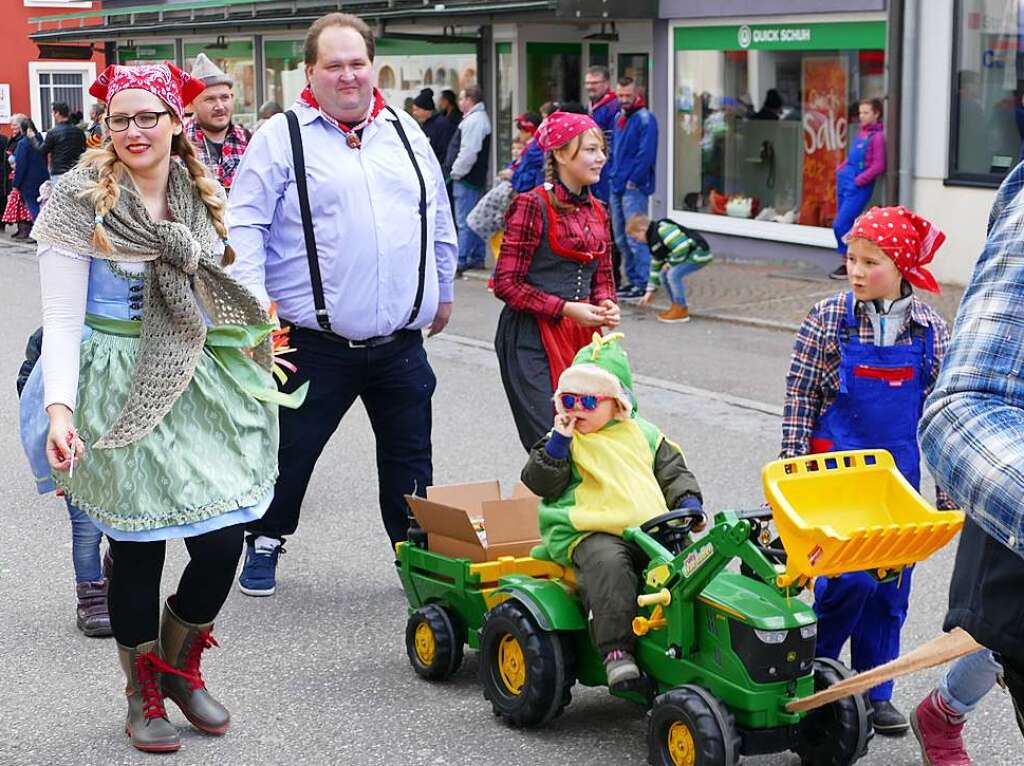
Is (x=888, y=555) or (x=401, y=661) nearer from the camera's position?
(x=888, y=555)

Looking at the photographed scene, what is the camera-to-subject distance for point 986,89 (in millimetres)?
15219

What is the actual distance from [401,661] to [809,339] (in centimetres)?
172

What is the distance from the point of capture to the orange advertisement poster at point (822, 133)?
1658 centimetres

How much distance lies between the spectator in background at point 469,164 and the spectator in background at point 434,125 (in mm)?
406

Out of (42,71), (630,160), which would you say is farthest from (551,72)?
(42,71)

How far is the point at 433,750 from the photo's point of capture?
15.0 ft

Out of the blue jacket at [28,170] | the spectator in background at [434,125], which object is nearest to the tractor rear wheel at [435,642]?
the spectator in background at [434,125]

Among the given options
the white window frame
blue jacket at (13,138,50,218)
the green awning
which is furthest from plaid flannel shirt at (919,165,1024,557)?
the white window frame

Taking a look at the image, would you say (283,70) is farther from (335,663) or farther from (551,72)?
(335,663)

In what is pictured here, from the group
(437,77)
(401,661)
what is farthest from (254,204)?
(437,77)

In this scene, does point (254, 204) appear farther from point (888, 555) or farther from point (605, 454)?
point (888, 555)

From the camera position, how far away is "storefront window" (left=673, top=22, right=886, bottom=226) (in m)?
16.4

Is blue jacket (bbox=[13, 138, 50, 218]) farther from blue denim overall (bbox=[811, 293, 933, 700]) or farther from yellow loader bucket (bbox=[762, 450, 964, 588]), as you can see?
yellow loader bucket (bbox=[762, 450, 964, 588])

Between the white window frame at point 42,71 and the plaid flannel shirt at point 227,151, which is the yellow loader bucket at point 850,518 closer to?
the plaid flannel shirt at point 227,151
